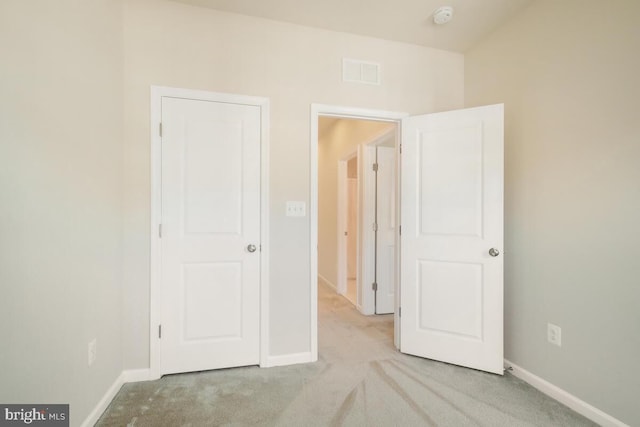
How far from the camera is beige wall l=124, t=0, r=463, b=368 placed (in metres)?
2.01

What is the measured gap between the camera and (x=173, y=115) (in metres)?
2.07

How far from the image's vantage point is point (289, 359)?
225 centimetres

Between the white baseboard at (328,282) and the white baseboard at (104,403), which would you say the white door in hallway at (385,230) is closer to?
the white baseboard at (328,282)

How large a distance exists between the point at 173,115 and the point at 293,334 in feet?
6.17

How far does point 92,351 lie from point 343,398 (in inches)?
58.3

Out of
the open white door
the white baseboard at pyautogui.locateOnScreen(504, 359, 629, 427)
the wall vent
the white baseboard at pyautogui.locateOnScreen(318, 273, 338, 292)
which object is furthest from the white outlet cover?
the white baseboard at pyautogui.locateOnScreen(318, 273, 338, 292)

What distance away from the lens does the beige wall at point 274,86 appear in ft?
6.61

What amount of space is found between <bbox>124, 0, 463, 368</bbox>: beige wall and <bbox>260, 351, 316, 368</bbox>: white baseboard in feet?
0.15

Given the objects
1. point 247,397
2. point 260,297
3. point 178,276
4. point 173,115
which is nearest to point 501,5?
point 173,115

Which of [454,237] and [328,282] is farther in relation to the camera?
[328,282]

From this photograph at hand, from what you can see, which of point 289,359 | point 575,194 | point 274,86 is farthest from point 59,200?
point 575,194

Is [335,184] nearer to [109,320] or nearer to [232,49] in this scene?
[232,49]

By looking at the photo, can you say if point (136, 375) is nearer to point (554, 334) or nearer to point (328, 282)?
point (554, 334)

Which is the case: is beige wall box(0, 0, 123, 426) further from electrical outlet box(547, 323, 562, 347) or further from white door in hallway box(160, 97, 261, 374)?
electrical outlet box(547, 323, 562, 347)
